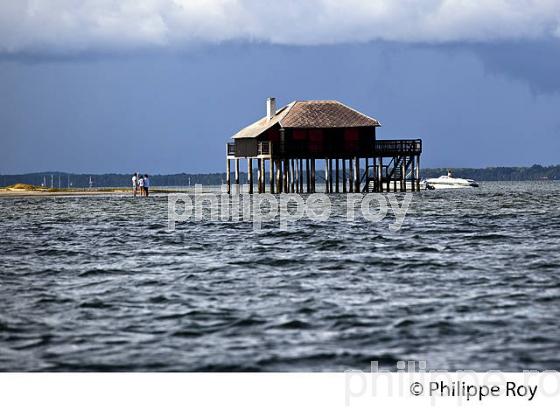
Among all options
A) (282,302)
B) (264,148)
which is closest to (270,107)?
(264,148)

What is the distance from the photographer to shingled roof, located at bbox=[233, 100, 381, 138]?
75.2 m

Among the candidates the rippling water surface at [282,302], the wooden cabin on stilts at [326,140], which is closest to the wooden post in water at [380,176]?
the wooden cabin on stilts at [326,140]

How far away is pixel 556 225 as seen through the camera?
132 ft

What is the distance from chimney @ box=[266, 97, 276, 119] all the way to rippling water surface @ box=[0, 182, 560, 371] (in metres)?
46.5

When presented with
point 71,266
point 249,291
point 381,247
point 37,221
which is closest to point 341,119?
point 37,221

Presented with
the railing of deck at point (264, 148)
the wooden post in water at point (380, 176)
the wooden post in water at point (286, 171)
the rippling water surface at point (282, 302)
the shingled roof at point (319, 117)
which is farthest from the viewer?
the wooden post in water at point (286, 171)

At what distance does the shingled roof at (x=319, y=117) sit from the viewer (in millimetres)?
75188

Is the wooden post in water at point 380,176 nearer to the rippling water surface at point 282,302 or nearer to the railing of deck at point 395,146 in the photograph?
the railing of deck at point 395,146

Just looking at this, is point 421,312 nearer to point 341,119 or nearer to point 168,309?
point 168,309

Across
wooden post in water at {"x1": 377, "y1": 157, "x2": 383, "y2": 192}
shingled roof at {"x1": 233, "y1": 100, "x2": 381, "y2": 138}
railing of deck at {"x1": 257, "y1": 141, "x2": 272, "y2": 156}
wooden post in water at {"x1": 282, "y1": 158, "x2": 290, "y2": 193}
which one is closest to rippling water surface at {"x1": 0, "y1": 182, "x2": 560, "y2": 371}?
shingled roof at {"x1": 233, "y1": 100, "x2": 381, "y2": 138}

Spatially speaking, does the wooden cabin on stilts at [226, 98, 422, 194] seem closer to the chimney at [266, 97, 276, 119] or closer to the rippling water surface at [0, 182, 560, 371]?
the chimney at [266, 97, 276, 119]

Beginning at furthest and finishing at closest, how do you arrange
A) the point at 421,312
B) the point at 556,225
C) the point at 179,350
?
the point at 556,225, the point at 421,312, the point at 179,350

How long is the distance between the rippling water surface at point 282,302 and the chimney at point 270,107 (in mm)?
46547
